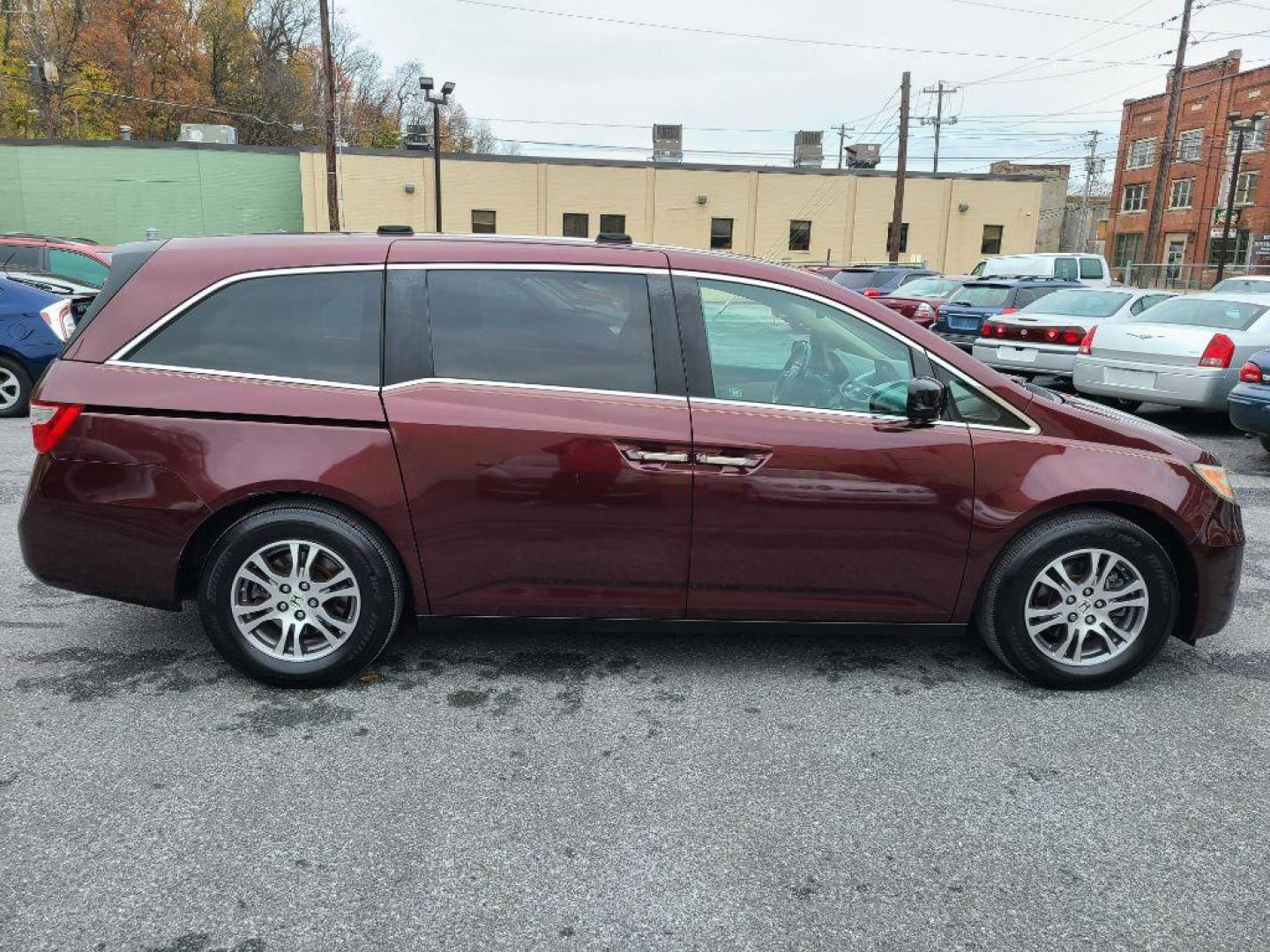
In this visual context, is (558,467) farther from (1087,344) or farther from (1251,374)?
(1087,344)

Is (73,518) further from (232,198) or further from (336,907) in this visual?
(232,198)

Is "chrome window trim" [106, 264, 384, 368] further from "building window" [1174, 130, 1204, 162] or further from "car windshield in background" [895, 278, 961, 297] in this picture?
"building window" [1174, 130, 1204, 162]

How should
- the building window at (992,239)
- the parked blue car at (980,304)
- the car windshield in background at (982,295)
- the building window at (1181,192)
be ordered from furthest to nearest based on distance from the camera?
the building window at (1181,192), the building window at (992,239), the car windshield in background at (982,295), the parked blue car at (980,304)

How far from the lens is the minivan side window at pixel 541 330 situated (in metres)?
3.55

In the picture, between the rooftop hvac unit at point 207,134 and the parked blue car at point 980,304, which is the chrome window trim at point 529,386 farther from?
the rooftop hvac unit at point 207,134

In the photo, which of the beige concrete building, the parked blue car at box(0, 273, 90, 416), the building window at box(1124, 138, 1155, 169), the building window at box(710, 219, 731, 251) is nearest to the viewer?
the parked blue car at box(0, 273, 90, 416)

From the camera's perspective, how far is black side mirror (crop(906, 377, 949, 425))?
3.46 m

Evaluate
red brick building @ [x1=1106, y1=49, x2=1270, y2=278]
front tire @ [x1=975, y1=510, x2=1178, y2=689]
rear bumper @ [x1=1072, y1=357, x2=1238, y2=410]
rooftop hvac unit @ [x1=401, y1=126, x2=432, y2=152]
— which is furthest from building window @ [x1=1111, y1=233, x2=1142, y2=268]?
front tire @ [x1=975, y1=510, x2=1178, y2=689]

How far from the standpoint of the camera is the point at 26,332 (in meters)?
9.41

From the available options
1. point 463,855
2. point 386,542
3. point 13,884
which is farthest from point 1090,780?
point 13,884

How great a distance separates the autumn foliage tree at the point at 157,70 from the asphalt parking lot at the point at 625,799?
50943 millimetres

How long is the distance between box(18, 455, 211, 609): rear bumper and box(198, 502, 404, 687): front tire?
0.18 m

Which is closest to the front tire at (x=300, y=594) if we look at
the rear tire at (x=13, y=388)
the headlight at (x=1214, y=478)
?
the headlight at (x=1214, y=478)

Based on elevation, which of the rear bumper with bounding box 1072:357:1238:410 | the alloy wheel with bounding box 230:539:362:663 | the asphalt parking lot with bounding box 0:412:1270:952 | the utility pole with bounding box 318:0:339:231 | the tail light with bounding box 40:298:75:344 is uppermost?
A: the utility pole with bounding box 318:0:339:231
